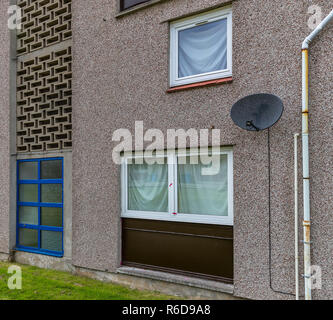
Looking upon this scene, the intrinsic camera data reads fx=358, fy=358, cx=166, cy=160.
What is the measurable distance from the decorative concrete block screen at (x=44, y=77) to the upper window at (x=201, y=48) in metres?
2.49

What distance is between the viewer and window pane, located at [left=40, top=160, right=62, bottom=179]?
24.1 ft

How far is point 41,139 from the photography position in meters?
7.63

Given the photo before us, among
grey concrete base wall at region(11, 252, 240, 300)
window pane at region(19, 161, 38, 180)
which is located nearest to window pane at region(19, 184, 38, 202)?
window pane at region(19, 161, 38, 180)

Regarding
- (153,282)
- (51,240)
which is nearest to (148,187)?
(153,282)

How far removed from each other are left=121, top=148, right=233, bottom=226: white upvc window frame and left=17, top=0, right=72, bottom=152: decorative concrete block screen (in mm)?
1678

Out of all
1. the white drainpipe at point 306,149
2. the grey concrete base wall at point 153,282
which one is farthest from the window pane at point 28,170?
the white drainpipe at point 306,149

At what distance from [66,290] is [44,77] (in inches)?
171

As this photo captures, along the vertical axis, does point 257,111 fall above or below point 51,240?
above

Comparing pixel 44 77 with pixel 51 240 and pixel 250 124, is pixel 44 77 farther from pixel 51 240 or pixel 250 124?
pixel 250 124

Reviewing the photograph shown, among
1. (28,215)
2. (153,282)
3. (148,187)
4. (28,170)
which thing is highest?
(28,170)

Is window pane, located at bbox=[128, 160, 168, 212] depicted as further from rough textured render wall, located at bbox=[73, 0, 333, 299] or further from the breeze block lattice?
the breeze block lattice

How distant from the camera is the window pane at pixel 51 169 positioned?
24.1 ft

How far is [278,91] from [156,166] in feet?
7.41

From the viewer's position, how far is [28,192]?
8.02 metres
